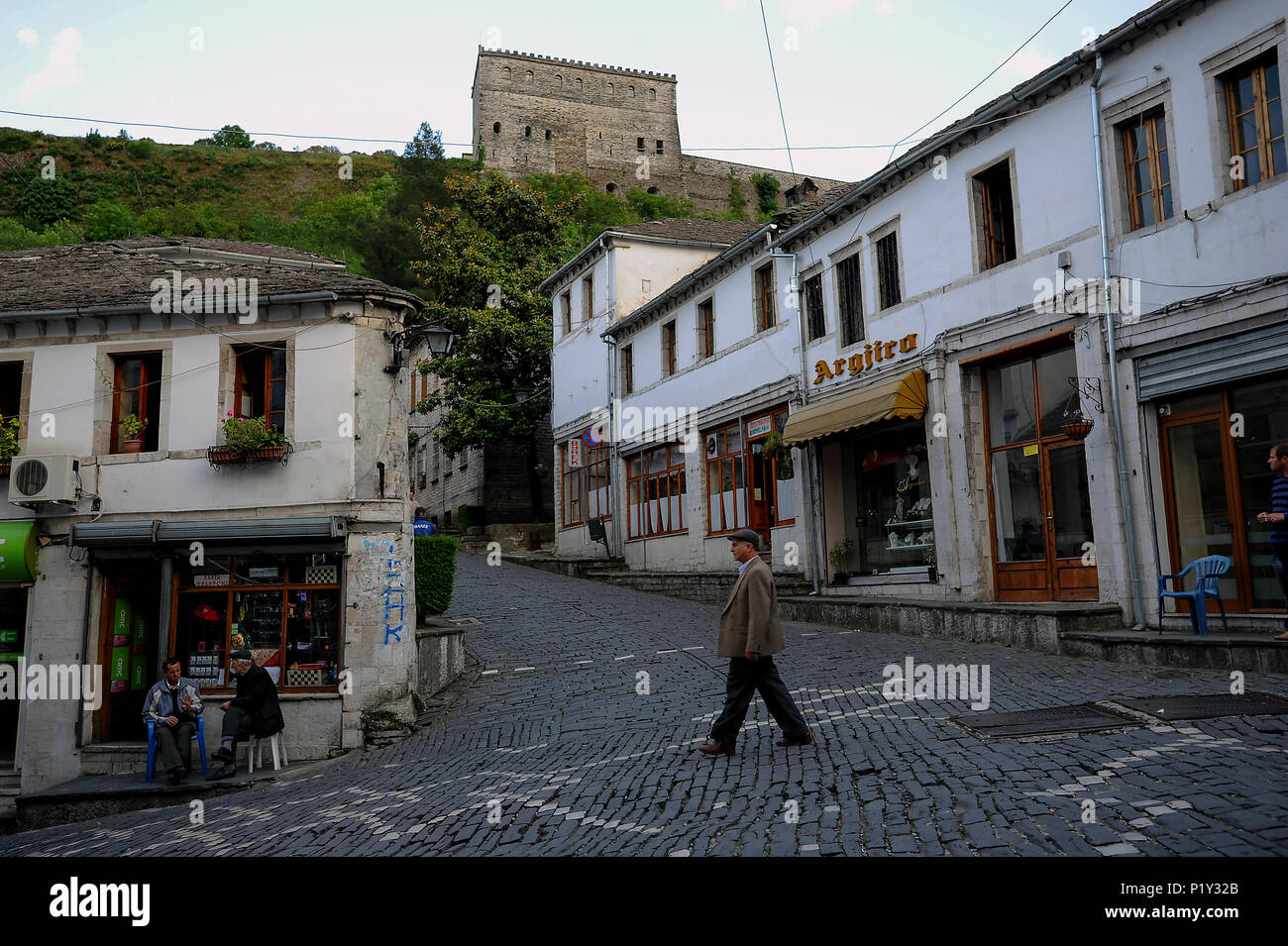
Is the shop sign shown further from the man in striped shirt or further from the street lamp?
the street lamp

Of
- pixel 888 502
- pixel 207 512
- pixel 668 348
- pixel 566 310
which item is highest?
pixel 566 310

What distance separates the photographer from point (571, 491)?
1151 inches

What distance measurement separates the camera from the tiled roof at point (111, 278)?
46.1 ft

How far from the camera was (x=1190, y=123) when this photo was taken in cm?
1184

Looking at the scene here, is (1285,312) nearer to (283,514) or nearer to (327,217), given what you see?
(283,514)

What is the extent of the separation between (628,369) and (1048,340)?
1455 cm

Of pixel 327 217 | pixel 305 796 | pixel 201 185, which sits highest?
pixel 201 185

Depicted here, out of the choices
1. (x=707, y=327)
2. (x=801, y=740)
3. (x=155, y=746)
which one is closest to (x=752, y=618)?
(x=801, y=740)

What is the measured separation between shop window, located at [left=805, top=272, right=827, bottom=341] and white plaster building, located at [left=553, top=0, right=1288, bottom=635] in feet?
0.21

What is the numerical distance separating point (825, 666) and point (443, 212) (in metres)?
26.3

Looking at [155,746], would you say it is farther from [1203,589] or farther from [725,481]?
[725,481]

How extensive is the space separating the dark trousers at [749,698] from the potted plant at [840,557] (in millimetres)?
10847

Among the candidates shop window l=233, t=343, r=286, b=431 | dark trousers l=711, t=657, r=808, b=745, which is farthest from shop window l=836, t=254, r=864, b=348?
dark trousers l=711, t=657, r=808, b=745
